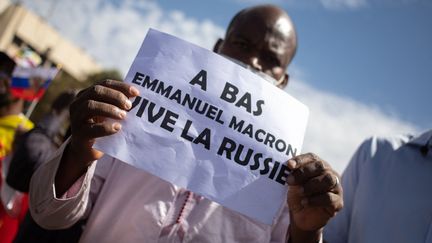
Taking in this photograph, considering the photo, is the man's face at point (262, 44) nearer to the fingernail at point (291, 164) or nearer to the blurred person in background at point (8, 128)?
the fingernail at point (291, 164)

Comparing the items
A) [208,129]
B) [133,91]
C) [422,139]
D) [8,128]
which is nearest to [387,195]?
[422,139]

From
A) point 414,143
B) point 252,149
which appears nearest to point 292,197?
point 252,149

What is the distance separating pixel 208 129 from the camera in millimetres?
1325

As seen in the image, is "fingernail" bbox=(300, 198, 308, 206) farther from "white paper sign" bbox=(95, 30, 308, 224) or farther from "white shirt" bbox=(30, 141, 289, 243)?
"white shirt" bbox=(30, 141, 289, 243)

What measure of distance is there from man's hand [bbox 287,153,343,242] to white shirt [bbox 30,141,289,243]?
10.1 inches

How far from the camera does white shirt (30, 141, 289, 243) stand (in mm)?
1353

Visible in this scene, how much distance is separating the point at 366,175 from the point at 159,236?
113 centimetres

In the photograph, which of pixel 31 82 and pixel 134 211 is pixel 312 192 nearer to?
pixel 134 211

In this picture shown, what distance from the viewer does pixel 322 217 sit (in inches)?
51.1

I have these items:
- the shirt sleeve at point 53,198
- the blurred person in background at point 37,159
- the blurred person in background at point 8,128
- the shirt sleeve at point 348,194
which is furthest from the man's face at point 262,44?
the blurred person in background at point 8,128

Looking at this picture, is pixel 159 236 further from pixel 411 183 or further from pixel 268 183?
pixel 411 183

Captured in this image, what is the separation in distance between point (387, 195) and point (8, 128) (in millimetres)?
3523

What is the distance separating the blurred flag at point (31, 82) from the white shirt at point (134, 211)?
3.41 m

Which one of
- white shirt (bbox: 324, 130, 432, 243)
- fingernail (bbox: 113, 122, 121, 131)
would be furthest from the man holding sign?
white shirt (bbox: 324, 130, 432, 243)
